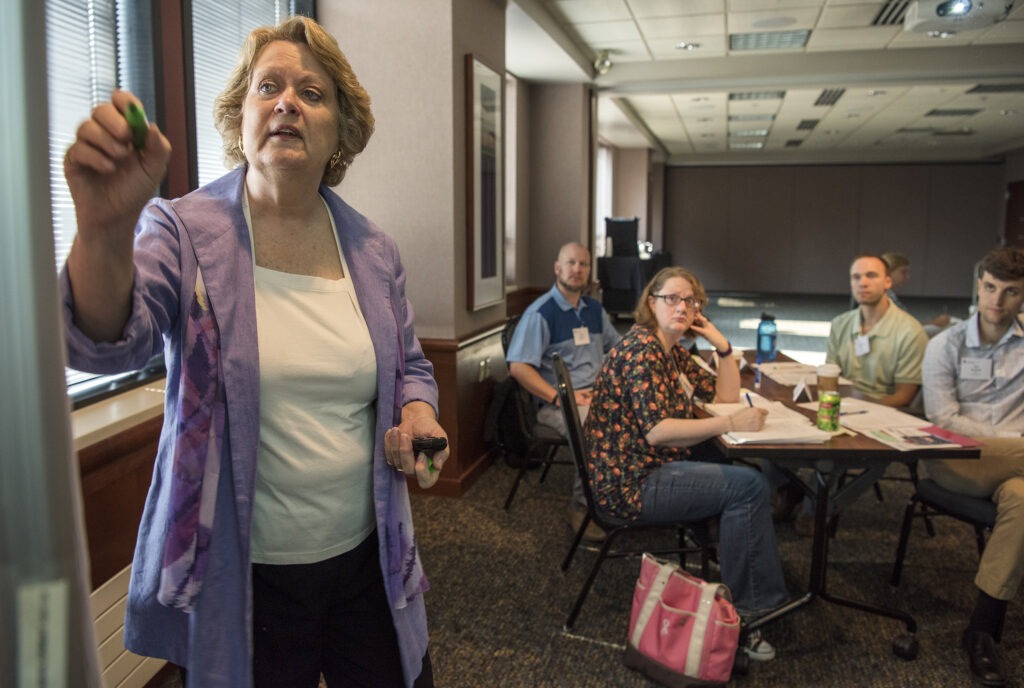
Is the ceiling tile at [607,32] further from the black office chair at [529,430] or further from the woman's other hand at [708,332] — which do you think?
the woman's other hand at [708,332]

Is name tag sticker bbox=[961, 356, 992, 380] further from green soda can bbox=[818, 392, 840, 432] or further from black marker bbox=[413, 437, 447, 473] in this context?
black marker bbox=[413, 437, 447, 473]

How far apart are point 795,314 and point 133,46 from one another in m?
12.0

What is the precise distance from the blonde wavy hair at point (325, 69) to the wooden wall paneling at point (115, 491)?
107 centimetres

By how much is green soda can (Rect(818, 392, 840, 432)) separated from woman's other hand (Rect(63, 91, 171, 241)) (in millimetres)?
2271

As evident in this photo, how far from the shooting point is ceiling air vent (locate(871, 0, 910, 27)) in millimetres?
5141

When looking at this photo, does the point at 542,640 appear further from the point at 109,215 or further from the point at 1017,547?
the point at 109,215

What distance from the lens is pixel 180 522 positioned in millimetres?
1006

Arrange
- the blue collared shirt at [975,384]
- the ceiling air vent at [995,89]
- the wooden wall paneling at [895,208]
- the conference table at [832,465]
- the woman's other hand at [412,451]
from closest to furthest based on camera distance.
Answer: the woman's other hand at [412,451], the conference table at [832,465], the blue collared shirt at [975,384], the ceiling air vent at [995,89], the wooden wall paneling at [895,208]

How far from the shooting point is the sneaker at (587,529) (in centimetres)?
335

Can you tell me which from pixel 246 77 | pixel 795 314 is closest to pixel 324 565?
pixel 246 77

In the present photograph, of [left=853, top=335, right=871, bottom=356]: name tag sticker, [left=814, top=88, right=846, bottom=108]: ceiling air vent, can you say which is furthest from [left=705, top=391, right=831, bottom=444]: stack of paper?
[left=814, top=88, right=846, bottom=108]: ceiling air vent

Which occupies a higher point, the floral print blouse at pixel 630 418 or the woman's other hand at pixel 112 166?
the woman's other hand at pixel 112 166

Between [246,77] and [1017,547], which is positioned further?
[1017,547]

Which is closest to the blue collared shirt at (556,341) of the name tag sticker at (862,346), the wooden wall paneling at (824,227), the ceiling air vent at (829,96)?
the name tag sticker at (862,346)
